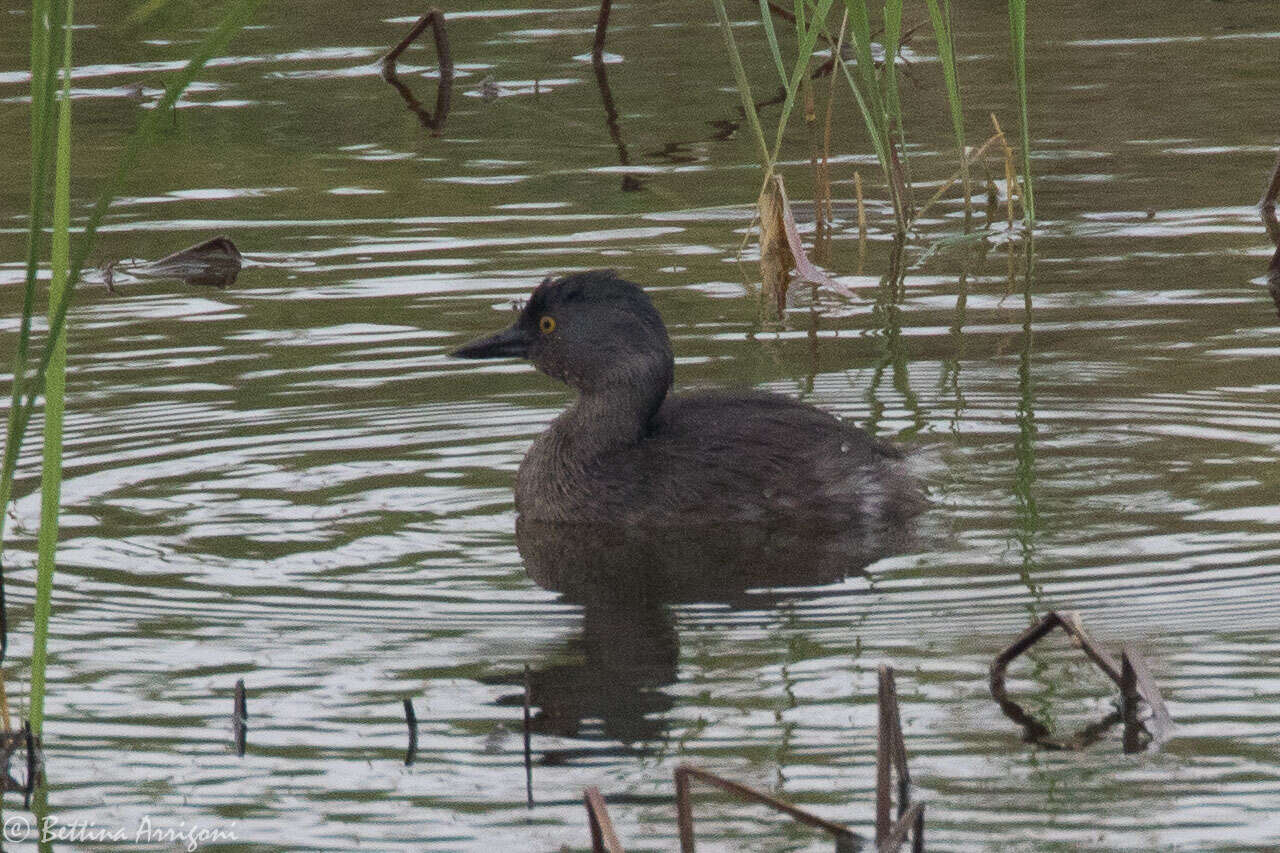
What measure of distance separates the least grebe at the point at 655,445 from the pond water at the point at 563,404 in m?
0.22

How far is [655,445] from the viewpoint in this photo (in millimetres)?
7477

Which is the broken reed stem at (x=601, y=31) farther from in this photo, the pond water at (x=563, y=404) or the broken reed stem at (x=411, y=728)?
the broken reed stem at (x=411, y=728)

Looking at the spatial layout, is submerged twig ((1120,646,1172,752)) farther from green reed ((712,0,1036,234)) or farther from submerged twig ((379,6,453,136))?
submerged twig ((379,6,453,136))

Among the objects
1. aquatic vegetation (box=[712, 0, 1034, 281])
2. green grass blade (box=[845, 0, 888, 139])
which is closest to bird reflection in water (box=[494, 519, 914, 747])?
aquatic vegetation (box=[712, 0, 1034, 281])

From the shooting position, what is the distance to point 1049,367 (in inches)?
342

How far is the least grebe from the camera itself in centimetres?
725

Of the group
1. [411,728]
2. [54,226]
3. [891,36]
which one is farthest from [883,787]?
[891,36]

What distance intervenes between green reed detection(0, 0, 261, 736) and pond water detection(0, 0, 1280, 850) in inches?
27.0

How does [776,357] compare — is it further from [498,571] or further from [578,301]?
[498,571]

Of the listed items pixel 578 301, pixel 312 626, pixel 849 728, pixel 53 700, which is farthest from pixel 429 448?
pixel 849 728

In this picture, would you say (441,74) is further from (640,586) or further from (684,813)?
(684,813)

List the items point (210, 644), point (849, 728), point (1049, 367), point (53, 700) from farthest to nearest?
point (1049, 367), point (210, 644), point (53, 700), point (849, 728)

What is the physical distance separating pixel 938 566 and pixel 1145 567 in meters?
0.60

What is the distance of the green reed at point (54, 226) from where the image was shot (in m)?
3.99
